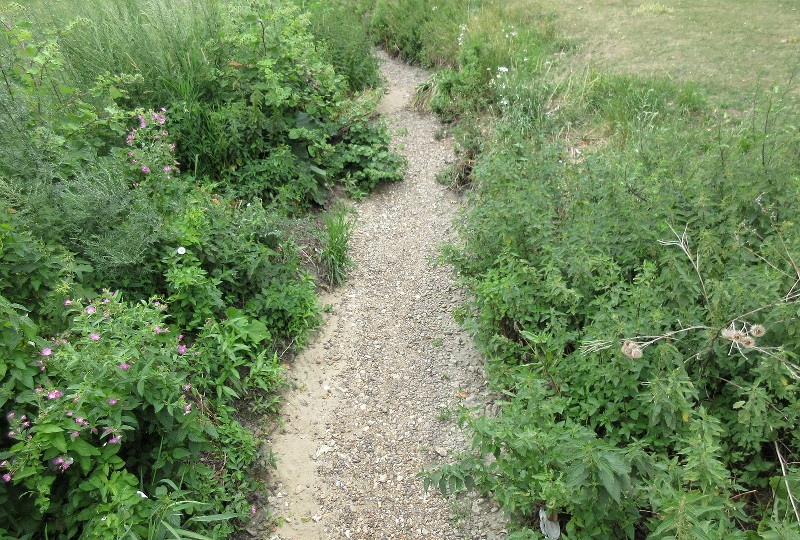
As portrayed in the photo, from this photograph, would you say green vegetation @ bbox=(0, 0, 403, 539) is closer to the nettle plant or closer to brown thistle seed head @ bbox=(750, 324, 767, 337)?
the nettle plant

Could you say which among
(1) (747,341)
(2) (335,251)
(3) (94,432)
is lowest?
(2) (335,251)

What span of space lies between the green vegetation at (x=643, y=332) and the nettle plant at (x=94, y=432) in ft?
4.65

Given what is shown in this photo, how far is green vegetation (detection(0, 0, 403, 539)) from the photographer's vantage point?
2.46 meters

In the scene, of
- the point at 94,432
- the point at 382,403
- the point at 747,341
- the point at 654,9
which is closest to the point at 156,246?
the point at 94,432

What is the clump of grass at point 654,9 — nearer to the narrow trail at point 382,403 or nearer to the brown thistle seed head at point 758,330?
the narrow trail at point 382,403

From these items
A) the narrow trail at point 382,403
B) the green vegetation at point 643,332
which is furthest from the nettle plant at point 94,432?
the green vegetation at point 643,332

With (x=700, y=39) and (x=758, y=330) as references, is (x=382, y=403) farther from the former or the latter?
(x=700, y=39)

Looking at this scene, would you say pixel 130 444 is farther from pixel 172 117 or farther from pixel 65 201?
pixel 172 117

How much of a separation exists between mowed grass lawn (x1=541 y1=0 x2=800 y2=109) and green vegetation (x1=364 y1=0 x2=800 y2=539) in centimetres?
145

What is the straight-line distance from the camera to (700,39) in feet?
23.8

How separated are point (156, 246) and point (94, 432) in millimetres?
1527

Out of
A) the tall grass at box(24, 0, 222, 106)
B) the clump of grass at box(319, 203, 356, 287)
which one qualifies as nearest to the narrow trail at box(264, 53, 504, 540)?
the clump of grass at box(319, 203, 356, 287)

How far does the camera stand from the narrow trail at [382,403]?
3.12m

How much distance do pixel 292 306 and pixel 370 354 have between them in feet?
2.44
